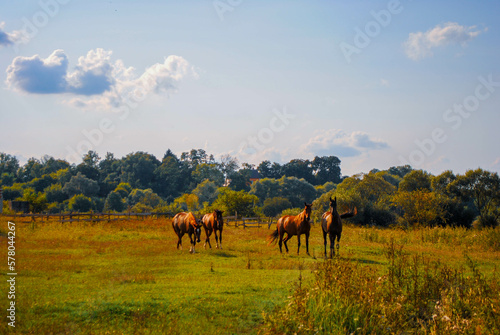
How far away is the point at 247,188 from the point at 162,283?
11735 centimetres

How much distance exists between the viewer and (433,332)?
24.6ft

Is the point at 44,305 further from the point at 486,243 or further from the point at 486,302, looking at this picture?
the point at 486,243

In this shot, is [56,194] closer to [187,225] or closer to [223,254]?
[187,225]

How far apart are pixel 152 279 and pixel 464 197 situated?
53.0 m

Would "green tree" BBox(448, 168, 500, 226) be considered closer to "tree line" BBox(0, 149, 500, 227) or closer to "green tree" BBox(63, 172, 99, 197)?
"tree line" BBox(0, 149, 500, 227)

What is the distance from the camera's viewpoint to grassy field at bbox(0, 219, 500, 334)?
9016 mm

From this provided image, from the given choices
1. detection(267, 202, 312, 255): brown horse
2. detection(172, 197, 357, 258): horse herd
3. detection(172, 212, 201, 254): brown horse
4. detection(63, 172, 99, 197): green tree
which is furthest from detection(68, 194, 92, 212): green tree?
detection(267, 202, 312, 255): brown horse

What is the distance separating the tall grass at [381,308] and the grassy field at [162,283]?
33 centimetres

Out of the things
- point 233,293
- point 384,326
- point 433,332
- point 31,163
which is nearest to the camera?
point 433,332

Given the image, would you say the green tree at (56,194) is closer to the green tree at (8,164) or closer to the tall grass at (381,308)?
the green tree at (8,164)

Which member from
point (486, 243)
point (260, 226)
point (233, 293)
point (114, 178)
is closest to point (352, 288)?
point (233, 293)

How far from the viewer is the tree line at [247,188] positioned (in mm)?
48469

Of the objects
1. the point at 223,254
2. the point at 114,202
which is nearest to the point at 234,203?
the point at 223,254

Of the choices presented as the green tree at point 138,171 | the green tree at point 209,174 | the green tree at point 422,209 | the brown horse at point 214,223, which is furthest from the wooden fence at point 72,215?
the green tree at point 138,171
